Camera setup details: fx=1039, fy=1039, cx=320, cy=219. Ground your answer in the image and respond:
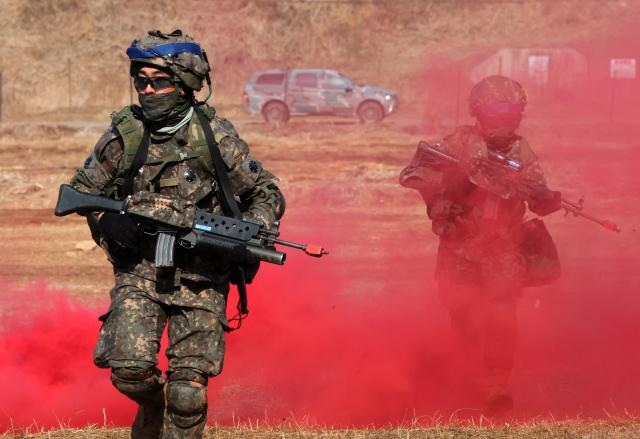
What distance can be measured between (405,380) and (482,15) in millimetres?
37164

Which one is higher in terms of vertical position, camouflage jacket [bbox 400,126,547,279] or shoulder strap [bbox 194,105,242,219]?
shoulder strap [bbox 194,105,242,219]

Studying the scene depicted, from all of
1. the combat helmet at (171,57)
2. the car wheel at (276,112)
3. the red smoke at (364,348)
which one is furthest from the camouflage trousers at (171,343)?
the car wheel at (276,112)

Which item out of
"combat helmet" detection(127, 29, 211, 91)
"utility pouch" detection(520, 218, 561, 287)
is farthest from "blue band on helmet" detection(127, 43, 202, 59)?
"utility pouch" detection(520, 218, 561, 287)

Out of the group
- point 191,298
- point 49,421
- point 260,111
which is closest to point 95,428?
point 49,421

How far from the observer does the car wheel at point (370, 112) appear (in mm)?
29969

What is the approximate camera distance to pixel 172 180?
199 inches

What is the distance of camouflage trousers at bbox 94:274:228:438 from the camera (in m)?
4.78

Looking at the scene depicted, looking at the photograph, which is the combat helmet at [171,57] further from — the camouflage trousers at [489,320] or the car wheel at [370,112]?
the car wheel at [370,112]

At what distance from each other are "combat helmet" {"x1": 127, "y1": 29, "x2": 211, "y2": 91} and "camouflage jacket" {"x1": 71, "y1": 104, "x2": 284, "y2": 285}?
0.24 meters

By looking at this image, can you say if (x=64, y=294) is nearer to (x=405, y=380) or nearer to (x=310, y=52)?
(x=405, y=380)

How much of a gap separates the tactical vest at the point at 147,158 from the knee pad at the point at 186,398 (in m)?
0.87

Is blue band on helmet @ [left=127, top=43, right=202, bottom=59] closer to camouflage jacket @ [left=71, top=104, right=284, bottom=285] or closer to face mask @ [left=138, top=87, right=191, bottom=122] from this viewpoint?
face mask @ [left=138, top=87, right=191, bottom=122]

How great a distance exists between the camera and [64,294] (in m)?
10.4

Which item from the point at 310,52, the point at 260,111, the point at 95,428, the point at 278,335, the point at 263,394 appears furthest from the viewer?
the point at 310,52
